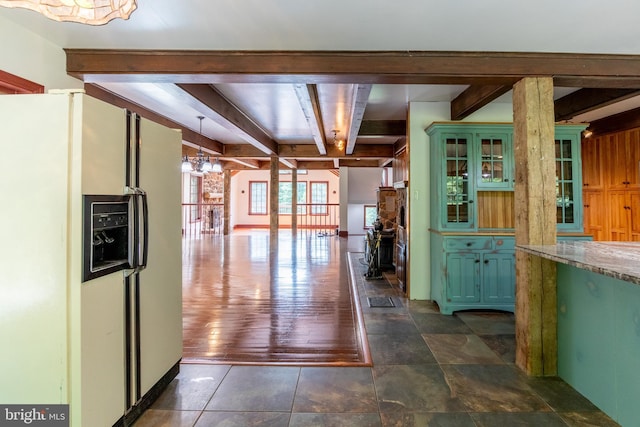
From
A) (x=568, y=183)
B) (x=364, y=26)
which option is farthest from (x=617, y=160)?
(x=364, y=26)

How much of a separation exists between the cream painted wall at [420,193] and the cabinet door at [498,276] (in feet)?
2.15

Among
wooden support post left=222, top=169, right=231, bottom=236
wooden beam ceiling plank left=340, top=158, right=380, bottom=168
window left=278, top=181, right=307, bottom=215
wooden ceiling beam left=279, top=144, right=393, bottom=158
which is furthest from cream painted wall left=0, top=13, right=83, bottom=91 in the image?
window left=278, top=181, right=307, bottom=215

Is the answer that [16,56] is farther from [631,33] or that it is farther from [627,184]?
[627,184]

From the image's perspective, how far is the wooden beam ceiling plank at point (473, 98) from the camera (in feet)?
8.90

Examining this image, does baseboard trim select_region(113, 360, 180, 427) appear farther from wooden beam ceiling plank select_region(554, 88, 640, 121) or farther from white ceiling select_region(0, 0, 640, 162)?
wooden beam ceiling plank select_region(554, 88, 640, 121)

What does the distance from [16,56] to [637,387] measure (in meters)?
4.16

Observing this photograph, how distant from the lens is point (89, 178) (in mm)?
1452

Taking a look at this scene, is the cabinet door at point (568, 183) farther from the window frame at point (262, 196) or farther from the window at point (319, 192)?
the window frame at point (262, 196)

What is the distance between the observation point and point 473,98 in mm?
3131

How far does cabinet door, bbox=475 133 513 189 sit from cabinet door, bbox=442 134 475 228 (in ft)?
0.37

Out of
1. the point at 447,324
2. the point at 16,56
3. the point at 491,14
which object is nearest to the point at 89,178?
the point at 16,56

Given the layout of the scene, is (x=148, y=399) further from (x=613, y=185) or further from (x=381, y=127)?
(x=613, y=185)

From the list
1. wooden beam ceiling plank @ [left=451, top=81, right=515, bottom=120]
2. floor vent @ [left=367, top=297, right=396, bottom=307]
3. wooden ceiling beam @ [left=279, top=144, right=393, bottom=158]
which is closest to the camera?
wooden beam ceiling plank @ [left=451, top=81, right=515, bottom=120]

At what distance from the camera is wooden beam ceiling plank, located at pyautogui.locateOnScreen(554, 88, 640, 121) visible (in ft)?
10.1
